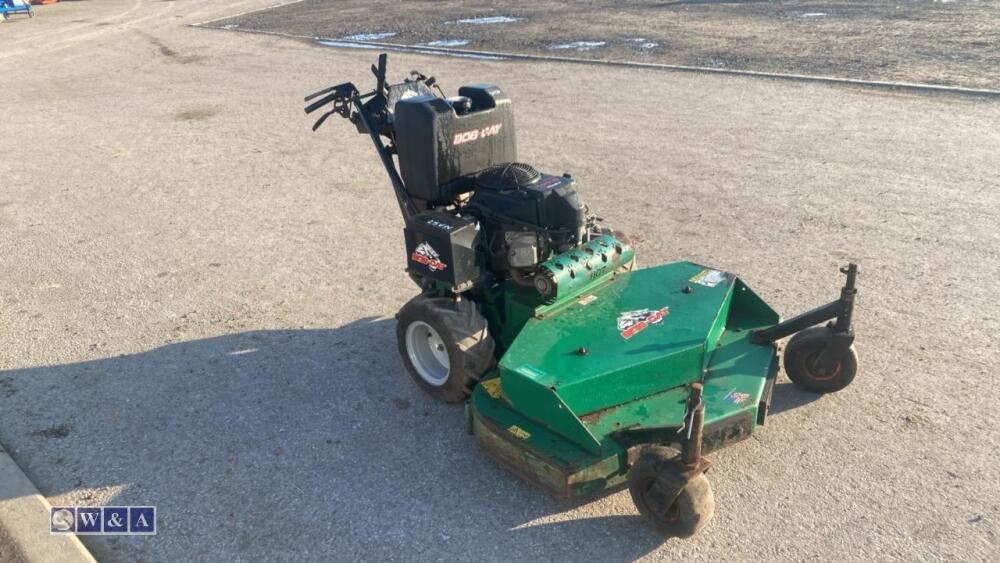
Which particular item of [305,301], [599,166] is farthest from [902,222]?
[305,301]

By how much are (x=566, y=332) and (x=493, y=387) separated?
0.51 m

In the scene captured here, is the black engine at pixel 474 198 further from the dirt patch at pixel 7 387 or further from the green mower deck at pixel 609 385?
the dirt patch at pixel 7 387

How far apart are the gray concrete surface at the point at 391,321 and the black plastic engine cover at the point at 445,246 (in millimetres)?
871

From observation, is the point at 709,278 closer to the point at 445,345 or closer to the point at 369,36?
the point at 445,345

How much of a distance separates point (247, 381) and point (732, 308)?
10.5 feet

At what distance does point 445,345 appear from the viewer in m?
4.66

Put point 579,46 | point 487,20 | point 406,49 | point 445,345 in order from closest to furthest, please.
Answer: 1. point 445,345
2. point 579,46
3. point 406,49
4. point 487,20

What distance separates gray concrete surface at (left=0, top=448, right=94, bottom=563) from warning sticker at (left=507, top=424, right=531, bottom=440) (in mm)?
2116

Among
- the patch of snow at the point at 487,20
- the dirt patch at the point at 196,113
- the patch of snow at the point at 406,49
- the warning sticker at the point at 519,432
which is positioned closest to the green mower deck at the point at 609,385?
the warning sticker at the point at 519,432

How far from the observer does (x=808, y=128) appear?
10.3 m

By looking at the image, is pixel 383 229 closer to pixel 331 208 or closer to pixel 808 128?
pixel 331 208

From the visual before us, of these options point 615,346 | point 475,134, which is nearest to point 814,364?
point 615,346

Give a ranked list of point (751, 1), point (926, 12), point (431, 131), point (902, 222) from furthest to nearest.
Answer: point (751, 1) → point (926, 12) → point (902, 222) → point (431, 131)

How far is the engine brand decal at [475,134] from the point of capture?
194 inches
